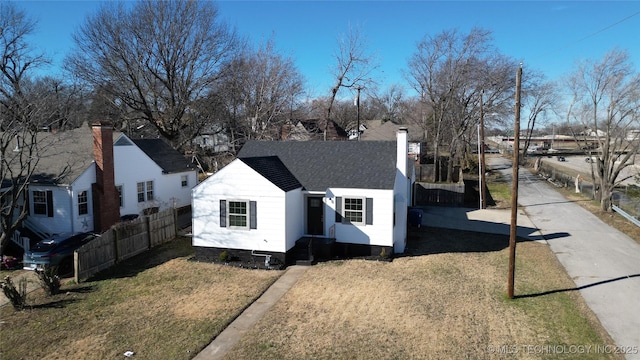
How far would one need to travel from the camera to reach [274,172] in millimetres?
16656

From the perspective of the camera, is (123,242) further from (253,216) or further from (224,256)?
(253,216)

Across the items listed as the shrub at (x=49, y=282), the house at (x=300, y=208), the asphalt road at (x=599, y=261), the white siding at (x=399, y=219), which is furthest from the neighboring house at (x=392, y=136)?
the shrub at (x=49, y=282)

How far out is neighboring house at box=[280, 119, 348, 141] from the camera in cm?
4506

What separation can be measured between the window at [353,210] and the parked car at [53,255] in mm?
10419

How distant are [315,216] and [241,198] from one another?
3.39 metres

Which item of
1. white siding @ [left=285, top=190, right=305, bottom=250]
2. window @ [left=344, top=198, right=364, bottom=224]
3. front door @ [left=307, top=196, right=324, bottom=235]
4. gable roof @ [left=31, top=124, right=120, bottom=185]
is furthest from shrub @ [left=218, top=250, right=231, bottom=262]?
gable roof @ [left=31, top=124, right=120, bottom=185]

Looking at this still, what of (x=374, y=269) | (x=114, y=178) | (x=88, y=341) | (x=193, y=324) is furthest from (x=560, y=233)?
(x=114, y=178)

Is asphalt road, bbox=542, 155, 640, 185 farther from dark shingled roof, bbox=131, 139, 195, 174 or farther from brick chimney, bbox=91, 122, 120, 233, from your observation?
brick chimney, bbox=91, 122, 120, 233

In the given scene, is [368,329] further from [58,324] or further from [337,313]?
[58,324]

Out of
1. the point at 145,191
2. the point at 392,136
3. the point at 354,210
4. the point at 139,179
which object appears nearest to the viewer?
the point at 354,210

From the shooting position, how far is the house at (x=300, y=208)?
1547cm

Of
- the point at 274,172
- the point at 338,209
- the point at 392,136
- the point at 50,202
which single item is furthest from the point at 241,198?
the point at 392,136

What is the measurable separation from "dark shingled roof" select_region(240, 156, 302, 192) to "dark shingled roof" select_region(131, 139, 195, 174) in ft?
32.9

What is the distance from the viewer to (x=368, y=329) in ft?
33.8
